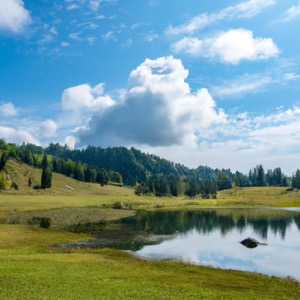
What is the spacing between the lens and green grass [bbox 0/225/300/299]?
27.8 metres

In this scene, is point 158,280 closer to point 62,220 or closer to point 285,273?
point 285,273

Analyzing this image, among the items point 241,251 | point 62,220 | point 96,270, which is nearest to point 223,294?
point 96,270

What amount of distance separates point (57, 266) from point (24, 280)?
643 centimetres

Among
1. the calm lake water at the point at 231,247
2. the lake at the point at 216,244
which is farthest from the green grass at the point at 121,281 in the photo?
the lake at the point at 216,244

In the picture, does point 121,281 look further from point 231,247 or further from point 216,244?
point 216,244

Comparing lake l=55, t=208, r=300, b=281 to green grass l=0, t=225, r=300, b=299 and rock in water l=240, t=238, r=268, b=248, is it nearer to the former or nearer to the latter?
rock in water l=240, t=238, r=268, b=248

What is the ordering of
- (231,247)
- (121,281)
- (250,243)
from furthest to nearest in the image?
1. (250,243)
2. (231,247)
3. (121,281)

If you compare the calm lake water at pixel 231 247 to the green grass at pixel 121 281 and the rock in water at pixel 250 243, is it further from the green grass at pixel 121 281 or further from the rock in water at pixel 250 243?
the green grass at pixel 121 281

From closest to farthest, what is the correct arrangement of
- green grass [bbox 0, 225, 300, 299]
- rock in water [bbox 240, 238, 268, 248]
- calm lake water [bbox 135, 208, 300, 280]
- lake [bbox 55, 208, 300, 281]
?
green grass [bbox 0, 225, 300, 299] → calm lake water [bbox 135, 208, 300, 280] → lake [bbox 55, 208, 300, 281] → rock in water [bbox 240, 238, 268, 248]

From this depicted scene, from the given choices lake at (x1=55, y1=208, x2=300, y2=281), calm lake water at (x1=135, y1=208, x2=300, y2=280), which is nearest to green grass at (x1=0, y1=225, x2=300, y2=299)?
calm lake water at (x1=135, y1=208, x2=300, y2=280)

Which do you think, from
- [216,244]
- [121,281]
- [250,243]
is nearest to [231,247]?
[216,244]

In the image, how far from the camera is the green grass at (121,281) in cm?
2775

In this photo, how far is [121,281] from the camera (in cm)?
3164

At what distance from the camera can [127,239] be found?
72.1 metres
